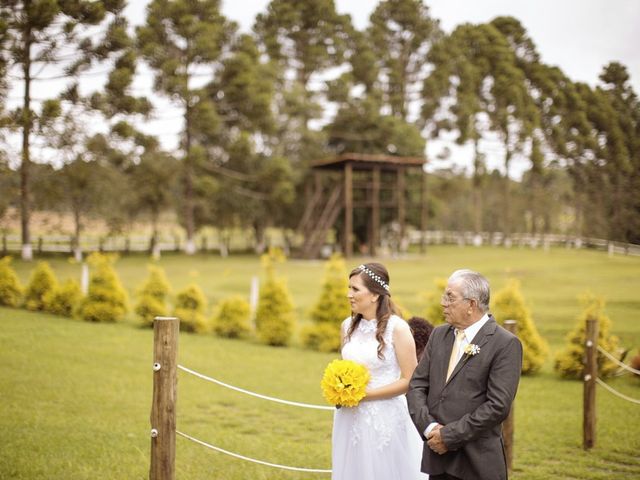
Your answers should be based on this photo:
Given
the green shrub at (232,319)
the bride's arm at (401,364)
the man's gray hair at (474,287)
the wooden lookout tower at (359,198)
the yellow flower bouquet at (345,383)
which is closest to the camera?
the man's gray hair at (474,287)

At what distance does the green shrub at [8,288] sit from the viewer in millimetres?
11602

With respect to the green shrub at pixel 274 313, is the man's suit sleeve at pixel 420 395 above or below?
above

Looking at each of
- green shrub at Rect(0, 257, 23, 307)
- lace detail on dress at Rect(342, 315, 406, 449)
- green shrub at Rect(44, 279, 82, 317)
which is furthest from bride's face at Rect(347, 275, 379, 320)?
green shrub at Rect(44, 279, 82, 317)

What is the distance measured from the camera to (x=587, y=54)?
13.5 meters

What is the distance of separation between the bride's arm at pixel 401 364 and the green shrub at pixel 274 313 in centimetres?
823

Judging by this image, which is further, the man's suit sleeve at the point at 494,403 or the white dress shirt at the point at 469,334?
the white dress shirt at the point at 469,334

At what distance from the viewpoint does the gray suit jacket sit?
2990mm

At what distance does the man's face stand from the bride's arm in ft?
1.82

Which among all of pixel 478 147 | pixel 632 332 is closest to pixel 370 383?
pixel 632 332

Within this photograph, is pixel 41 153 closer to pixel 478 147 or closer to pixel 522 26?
pixel 522 26

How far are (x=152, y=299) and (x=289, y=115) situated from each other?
26.4 meters

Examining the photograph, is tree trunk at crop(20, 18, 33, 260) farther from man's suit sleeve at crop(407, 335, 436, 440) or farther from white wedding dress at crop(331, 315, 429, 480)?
man's suit sleeve at crop(407, 335, 436, 440)

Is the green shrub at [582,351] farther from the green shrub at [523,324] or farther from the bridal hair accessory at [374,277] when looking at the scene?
the bridal hair accessory at [374,277]

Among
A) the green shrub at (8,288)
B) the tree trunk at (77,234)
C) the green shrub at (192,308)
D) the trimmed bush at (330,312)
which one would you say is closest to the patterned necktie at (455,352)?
the trimmed bush at (330,312)
